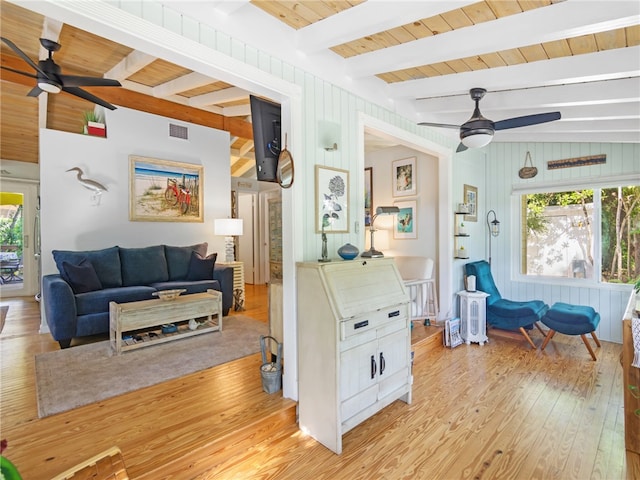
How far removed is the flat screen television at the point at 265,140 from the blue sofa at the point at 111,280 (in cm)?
269

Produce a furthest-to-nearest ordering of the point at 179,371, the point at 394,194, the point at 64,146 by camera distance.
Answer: the point at 394,194 → the point at 64,146 → the point at 179,371

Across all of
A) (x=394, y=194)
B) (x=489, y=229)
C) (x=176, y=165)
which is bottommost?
(x=489, y=229)

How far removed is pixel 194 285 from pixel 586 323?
4849 millimetres

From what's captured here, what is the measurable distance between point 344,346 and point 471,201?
12.1ft

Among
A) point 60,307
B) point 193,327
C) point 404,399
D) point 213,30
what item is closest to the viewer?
point 213,30

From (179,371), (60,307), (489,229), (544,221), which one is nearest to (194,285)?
(60,307)

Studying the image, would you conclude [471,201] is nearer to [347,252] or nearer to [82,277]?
[347,252]

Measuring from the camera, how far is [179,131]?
5.44 meters

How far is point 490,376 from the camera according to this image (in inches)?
126

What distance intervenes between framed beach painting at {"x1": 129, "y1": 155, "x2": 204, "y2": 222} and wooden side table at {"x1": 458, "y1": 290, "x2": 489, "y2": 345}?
14.4ft

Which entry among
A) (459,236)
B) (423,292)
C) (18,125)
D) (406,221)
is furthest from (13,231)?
(459,236)

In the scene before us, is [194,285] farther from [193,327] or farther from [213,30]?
[213,30]

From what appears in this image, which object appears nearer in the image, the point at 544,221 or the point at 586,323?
the point at 586,323

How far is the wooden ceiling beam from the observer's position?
422cm
